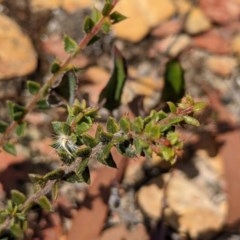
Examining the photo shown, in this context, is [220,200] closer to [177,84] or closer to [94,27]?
[177,84]

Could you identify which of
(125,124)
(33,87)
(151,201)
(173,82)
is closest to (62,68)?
(33,87)

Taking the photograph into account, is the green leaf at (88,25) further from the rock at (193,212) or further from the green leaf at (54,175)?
the rock at (193,212)

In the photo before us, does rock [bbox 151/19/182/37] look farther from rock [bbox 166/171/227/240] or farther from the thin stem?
the thin stem

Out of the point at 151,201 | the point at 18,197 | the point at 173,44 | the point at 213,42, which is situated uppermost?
the point at 18,197

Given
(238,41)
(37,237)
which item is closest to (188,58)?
(238,41)

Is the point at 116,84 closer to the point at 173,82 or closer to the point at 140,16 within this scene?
the point at 173,82

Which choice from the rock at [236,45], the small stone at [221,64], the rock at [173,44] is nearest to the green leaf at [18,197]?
the rock at [173,44]
